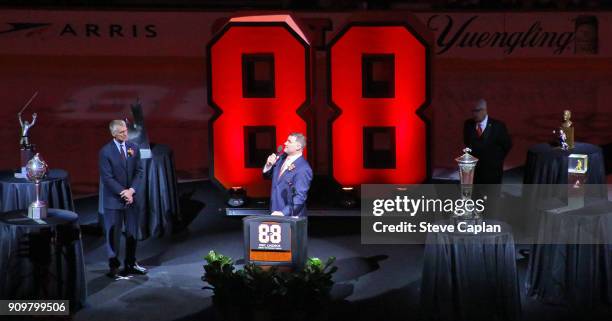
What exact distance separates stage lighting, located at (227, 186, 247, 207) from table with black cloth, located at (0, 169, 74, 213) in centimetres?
181

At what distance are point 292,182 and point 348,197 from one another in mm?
2650

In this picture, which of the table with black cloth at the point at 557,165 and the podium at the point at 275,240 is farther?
the table with black cloth at the point at 557,165

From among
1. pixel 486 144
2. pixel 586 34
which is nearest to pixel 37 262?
pixel 486 144

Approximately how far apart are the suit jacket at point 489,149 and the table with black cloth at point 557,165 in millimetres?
341

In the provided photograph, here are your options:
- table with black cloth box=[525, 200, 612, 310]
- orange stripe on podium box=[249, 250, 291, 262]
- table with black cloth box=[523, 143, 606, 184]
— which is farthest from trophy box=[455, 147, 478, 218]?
table with black cloth box=[523, 143, 606, 184]

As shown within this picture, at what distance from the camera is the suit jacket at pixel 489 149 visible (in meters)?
10.5

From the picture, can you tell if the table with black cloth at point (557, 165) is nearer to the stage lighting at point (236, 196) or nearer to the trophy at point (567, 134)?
the trophy at point (567, 134)

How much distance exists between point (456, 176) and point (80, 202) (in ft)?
15.3

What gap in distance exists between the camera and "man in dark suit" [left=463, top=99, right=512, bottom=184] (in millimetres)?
10523

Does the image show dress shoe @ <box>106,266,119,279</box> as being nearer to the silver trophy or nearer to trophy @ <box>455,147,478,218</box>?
the silver trophy

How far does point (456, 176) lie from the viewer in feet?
44.4

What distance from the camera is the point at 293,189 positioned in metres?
9.04

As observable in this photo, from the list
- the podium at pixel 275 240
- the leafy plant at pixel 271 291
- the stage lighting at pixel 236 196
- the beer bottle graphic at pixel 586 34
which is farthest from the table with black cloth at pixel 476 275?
the beer bottle graphic at pixel 586 34

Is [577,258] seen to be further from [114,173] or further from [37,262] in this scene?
[37,262]
